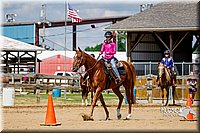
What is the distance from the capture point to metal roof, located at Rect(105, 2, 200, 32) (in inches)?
1262

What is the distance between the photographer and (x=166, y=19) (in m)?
33.7

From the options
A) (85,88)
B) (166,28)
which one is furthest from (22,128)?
(166,28)

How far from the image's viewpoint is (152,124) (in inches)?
552

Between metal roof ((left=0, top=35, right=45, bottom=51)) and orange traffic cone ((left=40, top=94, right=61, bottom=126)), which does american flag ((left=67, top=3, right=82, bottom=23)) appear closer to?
metal roof ((left=0, top=35, right=45, bottom=51))

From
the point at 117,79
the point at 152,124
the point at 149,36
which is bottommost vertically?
the point at 152,124

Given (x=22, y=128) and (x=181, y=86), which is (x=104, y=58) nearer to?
(x=22, y=128)

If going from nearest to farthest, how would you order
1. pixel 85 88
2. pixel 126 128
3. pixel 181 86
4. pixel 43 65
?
pixel 126 128, pixel 85 88, pixel 181 86, pixel 43 65

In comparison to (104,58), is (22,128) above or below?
below

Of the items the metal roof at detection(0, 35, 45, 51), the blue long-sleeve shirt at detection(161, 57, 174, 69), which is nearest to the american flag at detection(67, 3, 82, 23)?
the metal roof at detection(0, 35, 45, 51)

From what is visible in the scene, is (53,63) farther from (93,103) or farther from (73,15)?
(93,103)

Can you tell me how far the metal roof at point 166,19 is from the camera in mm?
32062

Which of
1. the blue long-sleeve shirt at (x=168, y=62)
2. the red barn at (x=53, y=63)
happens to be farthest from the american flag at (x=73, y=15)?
the blue long-sleeve shirt at (x=168, y=62)

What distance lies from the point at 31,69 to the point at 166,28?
2285 cm

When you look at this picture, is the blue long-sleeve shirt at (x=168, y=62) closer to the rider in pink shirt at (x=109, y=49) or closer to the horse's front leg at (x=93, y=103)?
the rider in pink shirt at (x=109, y=49)
